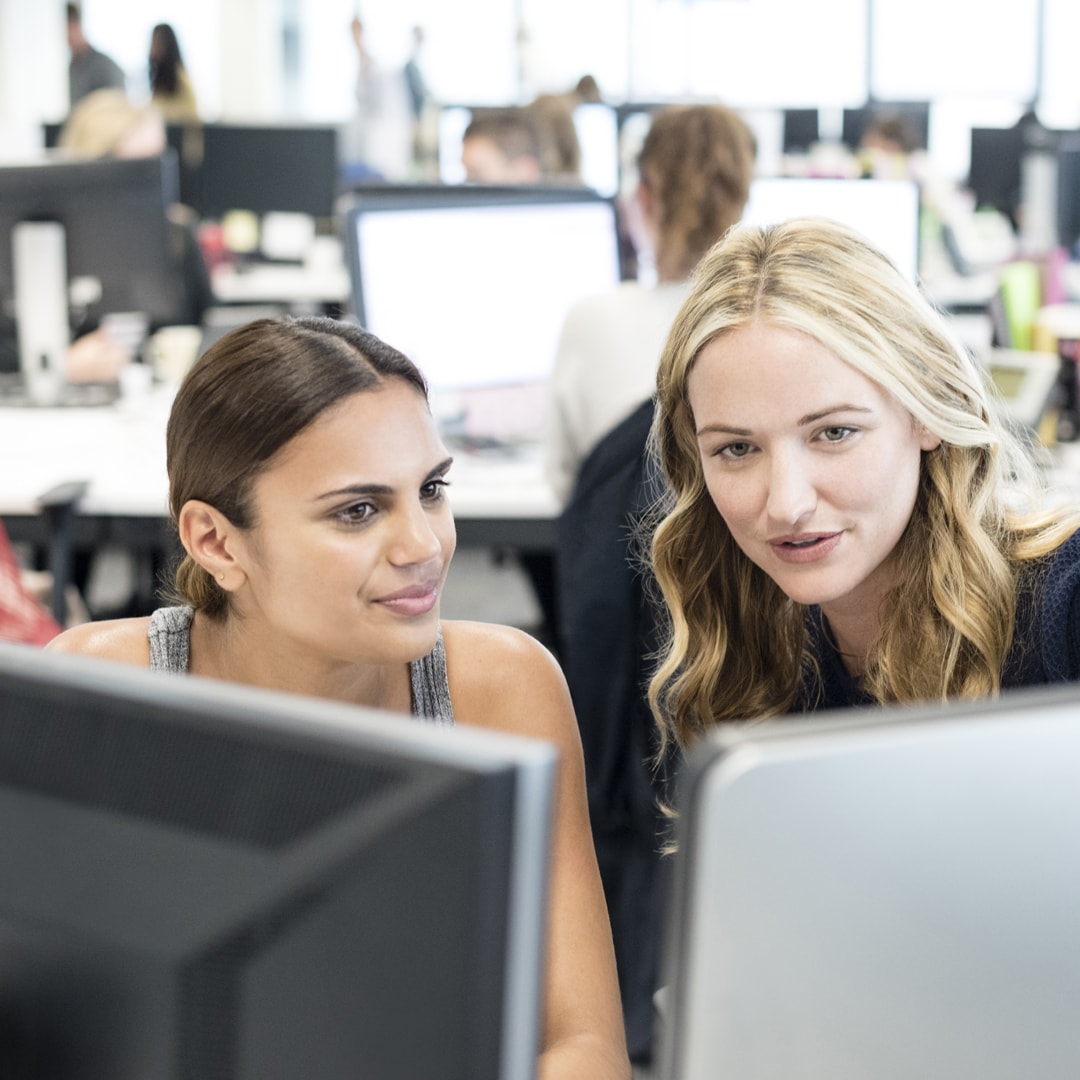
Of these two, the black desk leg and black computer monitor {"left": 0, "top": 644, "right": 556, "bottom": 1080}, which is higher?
black computer monitor {"left": 0, "top": 644, "right": 556, "bottom": 1080}

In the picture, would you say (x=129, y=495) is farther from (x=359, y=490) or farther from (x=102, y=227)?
(x=359, y=490)

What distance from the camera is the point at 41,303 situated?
10.9ft

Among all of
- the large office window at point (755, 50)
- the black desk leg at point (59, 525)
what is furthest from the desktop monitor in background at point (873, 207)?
the large office window at point (755, 50)

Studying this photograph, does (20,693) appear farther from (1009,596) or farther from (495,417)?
(495,417)

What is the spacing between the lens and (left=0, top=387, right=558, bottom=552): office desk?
249 centimetres

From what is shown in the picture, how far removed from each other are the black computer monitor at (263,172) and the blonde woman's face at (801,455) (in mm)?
4723

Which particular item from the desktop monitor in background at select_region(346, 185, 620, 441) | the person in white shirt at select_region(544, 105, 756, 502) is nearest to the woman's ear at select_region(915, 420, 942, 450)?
the person in white shirt at select_region(544, 105, 756, 502)

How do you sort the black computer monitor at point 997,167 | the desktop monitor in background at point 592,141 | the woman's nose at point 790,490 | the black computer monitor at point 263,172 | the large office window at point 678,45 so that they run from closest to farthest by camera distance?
the woman's nose at point 790,490 < the desktop monitor in background at point 592,141 < the black computer monitor at point 263,172 < the black computer monitor at point 997,167 < the large office window at point 678,45

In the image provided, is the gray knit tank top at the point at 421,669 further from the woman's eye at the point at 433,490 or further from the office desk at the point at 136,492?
the office desk at the point at 136,492

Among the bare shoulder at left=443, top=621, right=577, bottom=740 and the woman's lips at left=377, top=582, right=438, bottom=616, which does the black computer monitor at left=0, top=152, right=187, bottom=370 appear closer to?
the bare shoulder at left=443, top=621, right=577, bottom=740

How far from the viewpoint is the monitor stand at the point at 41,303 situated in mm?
3275

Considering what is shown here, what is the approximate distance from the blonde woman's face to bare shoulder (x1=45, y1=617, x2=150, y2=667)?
Result: 0.50 meters

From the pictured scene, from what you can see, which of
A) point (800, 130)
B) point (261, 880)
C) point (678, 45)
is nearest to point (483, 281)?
point (261, 880)

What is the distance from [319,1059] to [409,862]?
86mm
